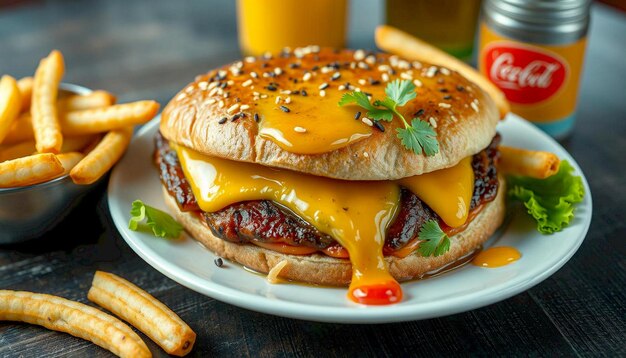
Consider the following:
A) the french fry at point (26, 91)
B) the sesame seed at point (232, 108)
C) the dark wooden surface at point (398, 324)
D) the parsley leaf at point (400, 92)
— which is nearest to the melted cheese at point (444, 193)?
the parsley leaf at point (400, 92)

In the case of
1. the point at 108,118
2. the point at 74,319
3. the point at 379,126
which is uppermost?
the point at 379,126

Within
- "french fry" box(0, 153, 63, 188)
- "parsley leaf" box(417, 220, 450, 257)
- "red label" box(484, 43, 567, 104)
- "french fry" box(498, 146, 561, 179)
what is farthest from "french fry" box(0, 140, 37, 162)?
"red label" box(484, 43, 567, 104)

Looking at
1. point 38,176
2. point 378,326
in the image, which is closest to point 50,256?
point 38,176

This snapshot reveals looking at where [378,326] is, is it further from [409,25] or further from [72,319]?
[409,25]

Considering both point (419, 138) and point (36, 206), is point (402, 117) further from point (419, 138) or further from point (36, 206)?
point (36, 206)

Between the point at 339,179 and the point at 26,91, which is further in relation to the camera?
the point at 26,91

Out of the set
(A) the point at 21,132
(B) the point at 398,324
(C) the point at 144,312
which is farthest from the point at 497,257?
(A) the point at 21,132

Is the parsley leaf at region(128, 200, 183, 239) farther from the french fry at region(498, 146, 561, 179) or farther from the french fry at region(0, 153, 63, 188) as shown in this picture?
the french fry at region(498, 146, 561, 179)
